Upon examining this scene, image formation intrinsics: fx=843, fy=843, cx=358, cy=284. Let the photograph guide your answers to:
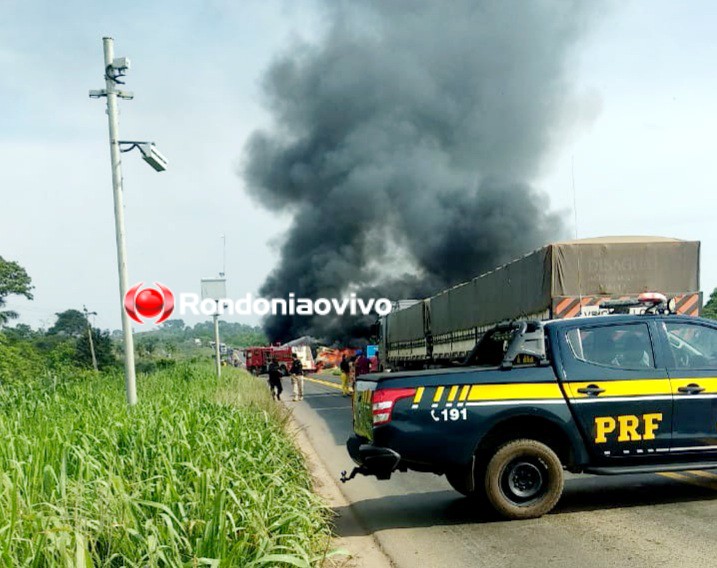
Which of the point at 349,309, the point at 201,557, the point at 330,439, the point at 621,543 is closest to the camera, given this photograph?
the point at 201,557

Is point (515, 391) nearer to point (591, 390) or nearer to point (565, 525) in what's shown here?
point (591, 390)

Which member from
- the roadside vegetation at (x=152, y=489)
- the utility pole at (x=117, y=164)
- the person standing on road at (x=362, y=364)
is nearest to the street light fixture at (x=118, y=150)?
the utility pole at (x=117, y=164)

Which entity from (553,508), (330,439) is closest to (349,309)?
(330,439)

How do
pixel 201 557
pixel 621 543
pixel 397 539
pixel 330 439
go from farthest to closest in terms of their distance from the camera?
pixel 330 439 < pixel 397 539 < pixel 621 543 < pixel 201 557

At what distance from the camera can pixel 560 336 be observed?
24.8ft

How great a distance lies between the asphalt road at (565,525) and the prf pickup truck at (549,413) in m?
0.39

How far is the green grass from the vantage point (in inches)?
157

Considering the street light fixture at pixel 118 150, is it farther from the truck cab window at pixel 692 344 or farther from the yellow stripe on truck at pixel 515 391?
the truck cab window at pixel 692 344

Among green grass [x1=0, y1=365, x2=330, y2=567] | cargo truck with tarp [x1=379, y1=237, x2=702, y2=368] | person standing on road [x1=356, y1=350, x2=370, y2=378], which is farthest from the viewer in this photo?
person standing on road [x1=356, y1=350, x2=370, y2=378]

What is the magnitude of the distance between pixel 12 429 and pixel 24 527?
130 inches

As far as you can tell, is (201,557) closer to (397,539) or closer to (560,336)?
(397,539)

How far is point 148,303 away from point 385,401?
5.01 meters

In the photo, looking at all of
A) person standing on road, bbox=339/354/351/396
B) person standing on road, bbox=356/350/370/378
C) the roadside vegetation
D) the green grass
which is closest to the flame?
person standing on road, bbox=339/354/351/396

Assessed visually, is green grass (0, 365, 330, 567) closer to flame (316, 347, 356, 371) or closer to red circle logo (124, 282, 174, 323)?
red circle logo (124, 282, 174, 323)
